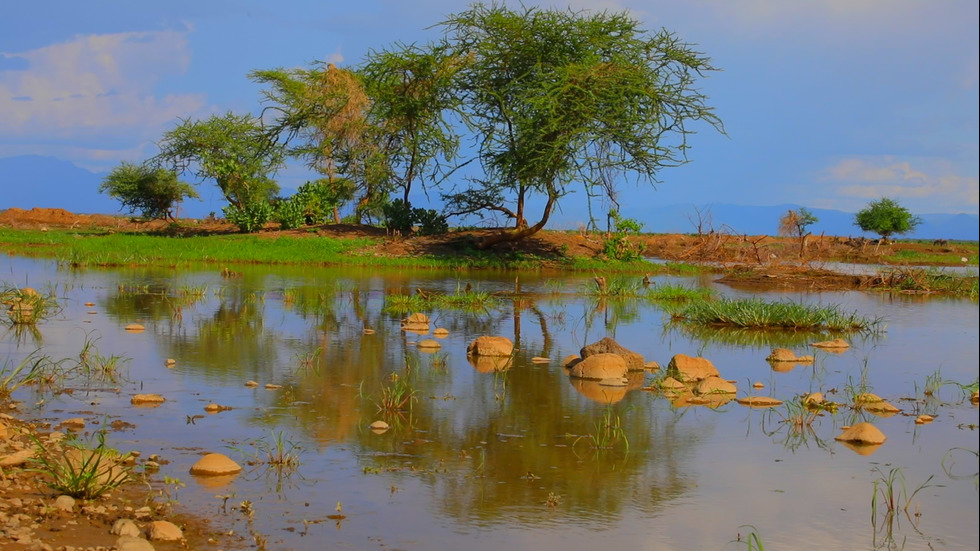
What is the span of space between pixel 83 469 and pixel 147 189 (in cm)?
3367

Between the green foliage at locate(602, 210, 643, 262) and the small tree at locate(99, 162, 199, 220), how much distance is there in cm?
1712

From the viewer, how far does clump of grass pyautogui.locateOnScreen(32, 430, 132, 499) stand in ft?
18.7

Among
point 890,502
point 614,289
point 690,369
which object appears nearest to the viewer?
point 890,502

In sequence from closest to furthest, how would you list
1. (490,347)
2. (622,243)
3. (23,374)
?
(23,374)
(490,347)
(622,243)

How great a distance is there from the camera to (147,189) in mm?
37281

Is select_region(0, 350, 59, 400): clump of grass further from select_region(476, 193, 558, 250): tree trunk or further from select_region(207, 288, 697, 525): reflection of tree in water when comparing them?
select_region(476, 193, 558, 250): tree trunk

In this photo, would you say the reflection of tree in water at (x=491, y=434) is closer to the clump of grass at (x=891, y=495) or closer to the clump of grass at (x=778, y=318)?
the clump of grass at (x=891, y=495)

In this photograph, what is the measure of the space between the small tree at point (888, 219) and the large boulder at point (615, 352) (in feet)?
121

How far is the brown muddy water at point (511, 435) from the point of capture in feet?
19.4

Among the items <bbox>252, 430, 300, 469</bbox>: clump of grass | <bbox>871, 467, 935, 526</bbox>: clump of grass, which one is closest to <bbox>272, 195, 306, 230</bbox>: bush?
<bbox>252, 430, 300, 469</bbox>: clump of grass

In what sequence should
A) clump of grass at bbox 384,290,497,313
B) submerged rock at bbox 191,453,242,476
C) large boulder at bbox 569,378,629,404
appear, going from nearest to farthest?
submerged rock at bbox 191,453,242,476
large boulder at bbox 569,378,629,404
clump of grass at bbox 384,290,497,313

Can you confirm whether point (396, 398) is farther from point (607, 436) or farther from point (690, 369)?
point (690, 369)

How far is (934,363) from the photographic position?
40.6 feet

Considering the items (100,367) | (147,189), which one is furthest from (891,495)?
(147,189)
